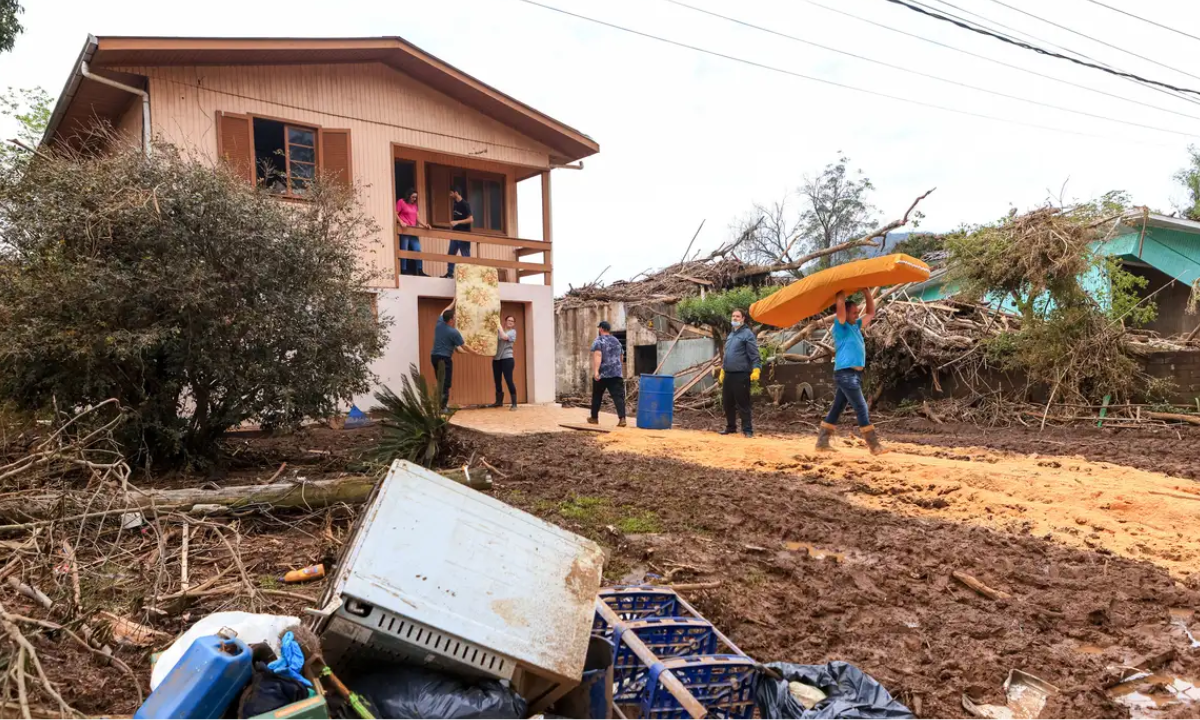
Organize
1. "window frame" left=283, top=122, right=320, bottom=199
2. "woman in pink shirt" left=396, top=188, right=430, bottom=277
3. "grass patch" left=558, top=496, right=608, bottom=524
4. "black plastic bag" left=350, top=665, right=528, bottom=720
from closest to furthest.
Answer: "black plastic bag" left=350, top=665, right=528, bottom=720
"grass patch" left=558, top=496, right=608, bottom=524
"window frame" left=283, top=122, right=320, bottom=199
"woman in pink shirt" left=396, top=188, right=430, bottom=277

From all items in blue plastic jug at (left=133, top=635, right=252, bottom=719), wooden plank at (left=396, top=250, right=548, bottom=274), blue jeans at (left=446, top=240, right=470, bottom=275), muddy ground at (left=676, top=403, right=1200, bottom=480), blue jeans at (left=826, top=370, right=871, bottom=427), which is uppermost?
blue jeans at (left=446, top=240, right=470, bottom=275)

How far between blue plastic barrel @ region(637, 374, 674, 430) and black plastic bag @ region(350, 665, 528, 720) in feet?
31.1

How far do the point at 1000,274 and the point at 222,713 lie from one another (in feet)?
39.3

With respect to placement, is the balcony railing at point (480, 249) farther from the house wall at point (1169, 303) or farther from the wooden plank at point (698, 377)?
the house wall at point (1169, 303)

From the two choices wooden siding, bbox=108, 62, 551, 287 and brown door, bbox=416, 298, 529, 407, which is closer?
wooden siding, bbox=108, 62, 551, 287

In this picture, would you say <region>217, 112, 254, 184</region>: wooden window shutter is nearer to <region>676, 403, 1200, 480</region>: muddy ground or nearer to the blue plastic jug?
<region>676, 403, 1200, 480</region>: muddy ground

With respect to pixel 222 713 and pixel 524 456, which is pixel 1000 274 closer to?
pixel 524 456

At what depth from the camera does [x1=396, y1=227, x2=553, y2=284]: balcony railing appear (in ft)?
44.4

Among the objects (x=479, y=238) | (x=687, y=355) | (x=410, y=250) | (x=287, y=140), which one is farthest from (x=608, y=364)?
(x=687, y=355)

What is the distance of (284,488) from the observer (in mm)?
5816

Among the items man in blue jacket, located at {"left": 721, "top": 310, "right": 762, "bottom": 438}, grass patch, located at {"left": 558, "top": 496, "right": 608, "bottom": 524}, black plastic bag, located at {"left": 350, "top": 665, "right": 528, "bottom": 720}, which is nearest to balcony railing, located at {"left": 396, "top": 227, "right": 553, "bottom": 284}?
man in blue jacket, located at {"left": 721, "top": 310, "right": 762, "bottom": 438}

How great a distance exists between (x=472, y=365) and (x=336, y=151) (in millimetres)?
4724

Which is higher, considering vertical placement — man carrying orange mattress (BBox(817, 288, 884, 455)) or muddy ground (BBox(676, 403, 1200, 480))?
man carrying orange mattress (BBox(817, 288, 884, 455))

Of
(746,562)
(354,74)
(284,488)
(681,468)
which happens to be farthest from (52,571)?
(354,74)
